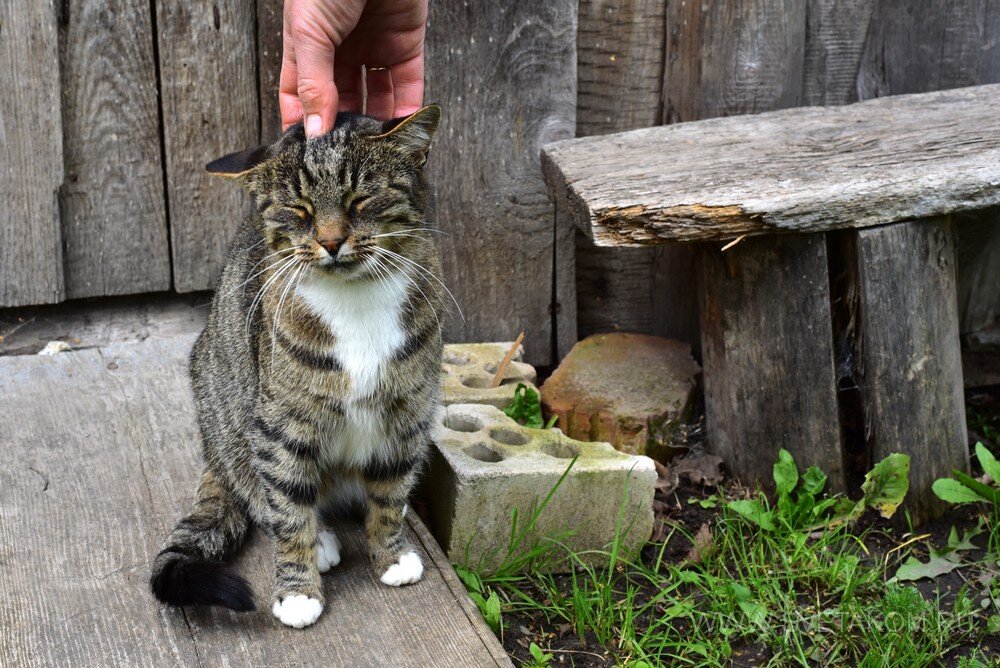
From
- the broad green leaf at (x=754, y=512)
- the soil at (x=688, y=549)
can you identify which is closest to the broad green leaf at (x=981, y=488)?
the soil at (x=688, y=549)

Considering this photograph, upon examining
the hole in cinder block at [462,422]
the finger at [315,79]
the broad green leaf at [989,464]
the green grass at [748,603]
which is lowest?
the green grass at [748,603]

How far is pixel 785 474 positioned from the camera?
3.30m

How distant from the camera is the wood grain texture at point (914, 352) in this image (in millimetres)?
3137

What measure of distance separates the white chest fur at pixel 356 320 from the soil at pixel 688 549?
2.73 ft

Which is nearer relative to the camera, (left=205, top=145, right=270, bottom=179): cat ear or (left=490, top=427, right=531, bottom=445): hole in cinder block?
(left=205, top=145, right=270, bottom=179): cat ear

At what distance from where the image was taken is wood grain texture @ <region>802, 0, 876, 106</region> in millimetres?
3764

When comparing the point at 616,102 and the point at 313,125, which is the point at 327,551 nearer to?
the point at 313,125

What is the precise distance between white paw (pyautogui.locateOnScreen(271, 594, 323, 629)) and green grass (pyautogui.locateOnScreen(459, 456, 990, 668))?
1.56 feet

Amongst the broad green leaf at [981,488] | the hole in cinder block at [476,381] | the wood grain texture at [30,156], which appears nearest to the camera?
the broad green leaf at [981,488]

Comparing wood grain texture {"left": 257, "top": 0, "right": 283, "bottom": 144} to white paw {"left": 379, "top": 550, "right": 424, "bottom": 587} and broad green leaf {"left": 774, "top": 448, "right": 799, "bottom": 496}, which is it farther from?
broad green leaf {"left": 774, "top": 448, "right": 799, "bottom": 496}

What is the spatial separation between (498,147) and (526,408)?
901mm

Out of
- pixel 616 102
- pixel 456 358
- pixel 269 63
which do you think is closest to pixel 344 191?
pixel 269 63

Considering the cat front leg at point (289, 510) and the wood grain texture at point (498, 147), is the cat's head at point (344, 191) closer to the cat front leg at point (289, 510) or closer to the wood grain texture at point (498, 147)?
the cat front leg at point (289, 510)

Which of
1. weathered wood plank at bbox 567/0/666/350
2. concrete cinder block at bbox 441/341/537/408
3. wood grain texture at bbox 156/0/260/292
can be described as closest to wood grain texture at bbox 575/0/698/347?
weathered wood plank at bbox 567/0/666/350
